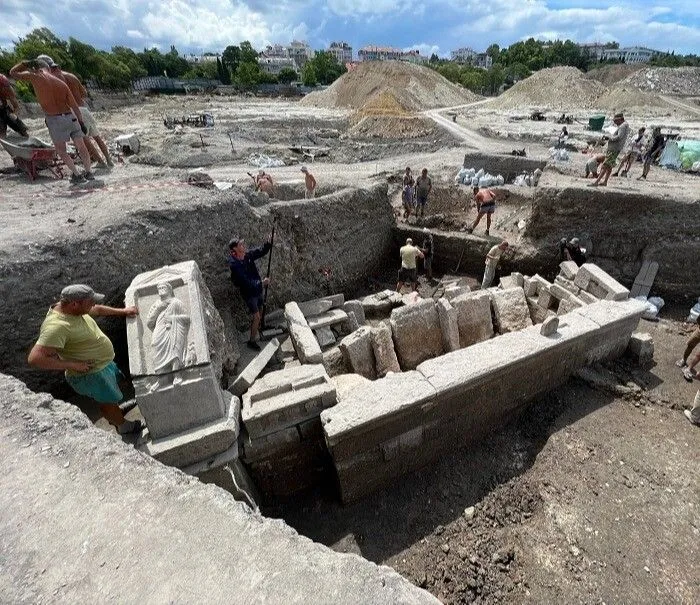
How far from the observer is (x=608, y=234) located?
806 cm

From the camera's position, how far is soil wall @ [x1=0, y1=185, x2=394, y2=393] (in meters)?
3.92

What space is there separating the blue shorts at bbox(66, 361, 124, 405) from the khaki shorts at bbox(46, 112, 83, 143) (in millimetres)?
5390

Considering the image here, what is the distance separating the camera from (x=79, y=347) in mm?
3207

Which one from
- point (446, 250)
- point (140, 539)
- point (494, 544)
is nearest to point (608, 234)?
point (446, 250)

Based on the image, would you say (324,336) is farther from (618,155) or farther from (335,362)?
(618,155)

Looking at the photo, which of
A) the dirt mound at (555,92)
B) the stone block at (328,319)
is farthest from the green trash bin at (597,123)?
the stone block at (328,319)

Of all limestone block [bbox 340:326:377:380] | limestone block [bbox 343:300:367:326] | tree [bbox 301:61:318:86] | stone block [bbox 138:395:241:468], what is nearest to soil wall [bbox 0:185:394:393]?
limestone block [bbox 343:300:367:326]

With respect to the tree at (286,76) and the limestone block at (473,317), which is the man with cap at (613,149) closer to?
the limestone block at (473,317)

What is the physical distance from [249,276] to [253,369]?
1.40 meters

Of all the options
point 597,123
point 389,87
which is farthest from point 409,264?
point 389,87

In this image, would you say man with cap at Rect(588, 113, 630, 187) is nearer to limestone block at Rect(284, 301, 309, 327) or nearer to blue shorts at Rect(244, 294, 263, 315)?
limestone block at Rect(284, 301, 309, 327)

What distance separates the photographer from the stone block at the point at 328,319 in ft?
19.7

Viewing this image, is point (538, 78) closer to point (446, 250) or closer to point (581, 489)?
point (446, 250)

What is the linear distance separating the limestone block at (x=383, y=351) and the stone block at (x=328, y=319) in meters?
0.80
